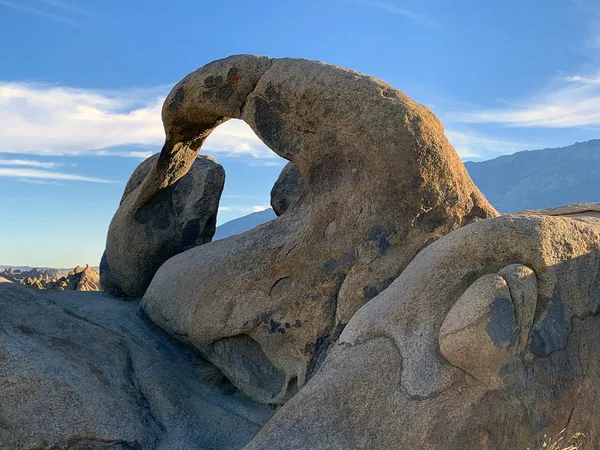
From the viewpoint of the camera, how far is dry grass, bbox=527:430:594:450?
14.5ft

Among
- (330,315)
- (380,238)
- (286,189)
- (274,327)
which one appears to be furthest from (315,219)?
(286,189)

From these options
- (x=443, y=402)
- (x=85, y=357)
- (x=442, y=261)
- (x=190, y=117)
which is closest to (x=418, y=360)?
(x=443, y=402)

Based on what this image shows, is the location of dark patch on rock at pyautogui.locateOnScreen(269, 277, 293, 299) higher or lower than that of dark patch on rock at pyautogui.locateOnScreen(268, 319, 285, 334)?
higher

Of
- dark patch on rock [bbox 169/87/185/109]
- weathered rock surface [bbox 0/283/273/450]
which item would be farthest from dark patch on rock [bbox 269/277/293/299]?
dark patch on rock [bbox 169/87/185/109]

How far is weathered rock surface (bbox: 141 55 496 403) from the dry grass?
196 centimetres

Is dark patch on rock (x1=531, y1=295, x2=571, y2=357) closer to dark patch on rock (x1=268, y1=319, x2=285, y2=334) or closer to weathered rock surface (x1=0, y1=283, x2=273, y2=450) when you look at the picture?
dark patch on rock (x1=268, y1=319, x2=285, y2=334)

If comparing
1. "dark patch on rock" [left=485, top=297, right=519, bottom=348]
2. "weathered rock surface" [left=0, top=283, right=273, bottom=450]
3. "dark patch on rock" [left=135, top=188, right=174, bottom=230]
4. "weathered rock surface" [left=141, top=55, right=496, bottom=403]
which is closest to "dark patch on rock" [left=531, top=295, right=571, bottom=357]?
"dark patch on rock" [left=485, top=297, right=519, bottom=348]

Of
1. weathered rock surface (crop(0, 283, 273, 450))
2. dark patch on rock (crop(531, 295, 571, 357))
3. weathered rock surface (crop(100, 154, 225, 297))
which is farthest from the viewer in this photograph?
weathered rock surface (crop(100, 154, 225, 297))

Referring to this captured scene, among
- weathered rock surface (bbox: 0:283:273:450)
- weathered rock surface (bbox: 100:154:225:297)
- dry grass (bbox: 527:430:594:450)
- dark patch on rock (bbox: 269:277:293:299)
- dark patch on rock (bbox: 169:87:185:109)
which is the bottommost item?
dry grass (bbox: 527:430:594:450)

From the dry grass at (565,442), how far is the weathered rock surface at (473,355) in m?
0.04

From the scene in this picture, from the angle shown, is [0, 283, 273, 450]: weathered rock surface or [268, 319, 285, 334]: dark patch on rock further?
[268, 319, 285, 334]: dark patch on rock

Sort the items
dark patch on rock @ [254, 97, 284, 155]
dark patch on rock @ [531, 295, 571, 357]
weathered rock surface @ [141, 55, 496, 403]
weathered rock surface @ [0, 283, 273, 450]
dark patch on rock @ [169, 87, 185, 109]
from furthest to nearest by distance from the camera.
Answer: dark patch on rock @ [169, 87, 185, 109]
dark patch on rock @ [254, 97, 284, 155]
weathered rock surface @ [141, 55, 496, 403]
weathered rock surface @ [0, 283, 273, 450]
dark patch on rock @ [531, 295, 571, 357]

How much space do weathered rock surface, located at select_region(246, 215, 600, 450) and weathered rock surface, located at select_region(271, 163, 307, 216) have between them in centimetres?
359

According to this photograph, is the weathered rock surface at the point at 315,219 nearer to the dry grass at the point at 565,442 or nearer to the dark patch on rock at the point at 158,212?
the dark patch on rock at the point at 158,212
